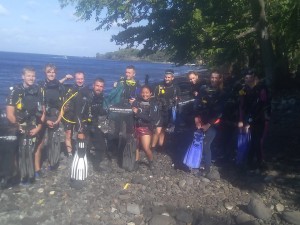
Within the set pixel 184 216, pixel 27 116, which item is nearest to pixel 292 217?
pixel 184 216

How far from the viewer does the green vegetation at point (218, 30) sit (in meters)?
13.8

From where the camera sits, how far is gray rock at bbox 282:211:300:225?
19.1 feet

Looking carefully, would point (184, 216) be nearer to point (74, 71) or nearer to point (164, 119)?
point (164, 119)

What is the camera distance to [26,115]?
7062mm

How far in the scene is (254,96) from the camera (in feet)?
24.7

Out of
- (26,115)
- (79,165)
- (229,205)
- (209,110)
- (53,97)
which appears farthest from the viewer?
(53,97)

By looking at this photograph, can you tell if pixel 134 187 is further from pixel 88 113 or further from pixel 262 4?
pixel 262 4

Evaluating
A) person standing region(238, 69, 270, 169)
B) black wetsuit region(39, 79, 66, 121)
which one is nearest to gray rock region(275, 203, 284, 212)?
person standing region(238, 69, 270, 169)

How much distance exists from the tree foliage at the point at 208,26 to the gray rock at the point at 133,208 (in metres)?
5.57

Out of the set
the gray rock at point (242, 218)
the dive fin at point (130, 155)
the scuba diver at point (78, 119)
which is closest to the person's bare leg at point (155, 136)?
the dive fin at point (130, 155)

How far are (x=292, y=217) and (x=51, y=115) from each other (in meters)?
5.46

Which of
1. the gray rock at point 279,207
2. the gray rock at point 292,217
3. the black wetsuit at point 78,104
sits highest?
the black wetsuit at point 78,104

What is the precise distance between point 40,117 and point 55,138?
101cm

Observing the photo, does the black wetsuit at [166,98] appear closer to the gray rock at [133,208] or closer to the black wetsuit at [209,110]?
the black wetsuit at [209,110]
